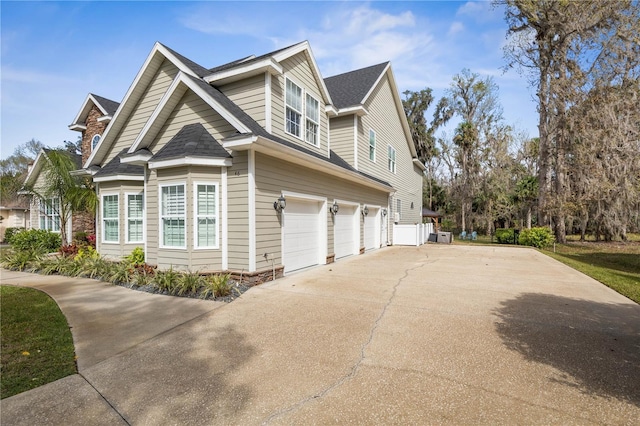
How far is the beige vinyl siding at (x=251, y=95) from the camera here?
808 cm

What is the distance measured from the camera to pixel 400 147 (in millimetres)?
19266

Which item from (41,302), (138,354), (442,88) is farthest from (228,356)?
(442,88)

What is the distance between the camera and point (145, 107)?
10117mm

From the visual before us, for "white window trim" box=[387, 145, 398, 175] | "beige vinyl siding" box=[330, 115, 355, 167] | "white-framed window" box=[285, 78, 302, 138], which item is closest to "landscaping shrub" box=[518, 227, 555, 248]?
"white window trim" box=[387, 145, 398, 175]

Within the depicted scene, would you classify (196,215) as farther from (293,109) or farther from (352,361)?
(352,361)

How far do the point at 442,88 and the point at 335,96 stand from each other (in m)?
24.8

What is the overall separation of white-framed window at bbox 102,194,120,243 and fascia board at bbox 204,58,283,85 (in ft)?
16.9

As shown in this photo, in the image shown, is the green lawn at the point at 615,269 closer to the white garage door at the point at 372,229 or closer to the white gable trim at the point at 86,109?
the white garage door at the point at 372,229

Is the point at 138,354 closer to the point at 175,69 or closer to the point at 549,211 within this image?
the point at 175,69

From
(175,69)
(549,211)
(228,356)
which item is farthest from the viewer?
(549,211)

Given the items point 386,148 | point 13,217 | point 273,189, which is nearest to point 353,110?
point 386,148

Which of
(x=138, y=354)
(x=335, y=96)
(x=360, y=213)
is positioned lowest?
(x=138, y=354)

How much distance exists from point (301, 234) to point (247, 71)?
15.7 ft

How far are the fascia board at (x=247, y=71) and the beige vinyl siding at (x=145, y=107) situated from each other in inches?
77.2
